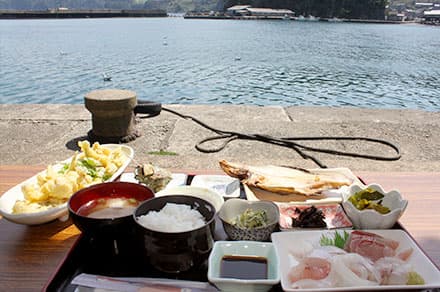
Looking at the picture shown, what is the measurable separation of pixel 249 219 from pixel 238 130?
400cm

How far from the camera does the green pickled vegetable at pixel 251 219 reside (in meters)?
1.57

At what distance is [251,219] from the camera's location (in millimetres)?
1597

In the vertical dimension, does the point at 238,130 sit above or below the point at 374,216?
below

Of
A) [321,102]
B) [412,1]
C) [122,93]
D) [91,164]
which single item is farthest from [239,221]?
[412,1]

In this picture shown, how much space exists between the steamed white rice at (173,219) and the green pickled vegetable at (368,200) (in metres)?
0.73

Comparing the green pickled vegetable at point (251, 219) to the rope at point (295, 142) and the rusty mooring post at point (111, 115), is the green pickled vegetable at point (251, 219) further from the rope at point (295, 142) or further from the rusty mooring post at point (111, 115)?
the rusty mooring post at point (111, 115)

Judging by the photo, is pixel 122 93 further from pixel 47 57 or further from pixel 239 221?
pixel 47 57

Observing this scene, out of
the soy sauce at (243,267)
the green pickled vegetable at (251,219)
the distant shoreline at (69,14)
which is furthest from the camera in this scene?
the distant shoreline at (69,14)

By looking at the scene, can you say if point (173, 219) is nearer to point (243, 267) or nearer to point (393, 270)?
point (243, 267)

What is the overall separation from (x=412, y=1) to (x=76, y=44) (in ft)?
356

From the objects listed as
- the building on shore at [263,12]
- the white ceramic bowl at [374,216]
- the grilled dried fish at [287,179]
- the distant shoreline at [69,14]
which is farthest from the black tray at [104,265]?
the distant shoreline at [69,14]

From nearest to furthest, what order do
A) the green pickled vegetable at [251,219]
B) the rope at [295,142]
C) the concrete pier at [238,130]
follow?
the green pickled vegetable at [251,219] → the concrete pier at [238,130] → the rope at [295,142]

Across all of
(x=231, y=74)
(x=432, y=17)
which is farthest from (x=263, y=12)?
(x=231, y=74)

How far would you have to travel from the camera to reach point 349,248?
1.42 meters
